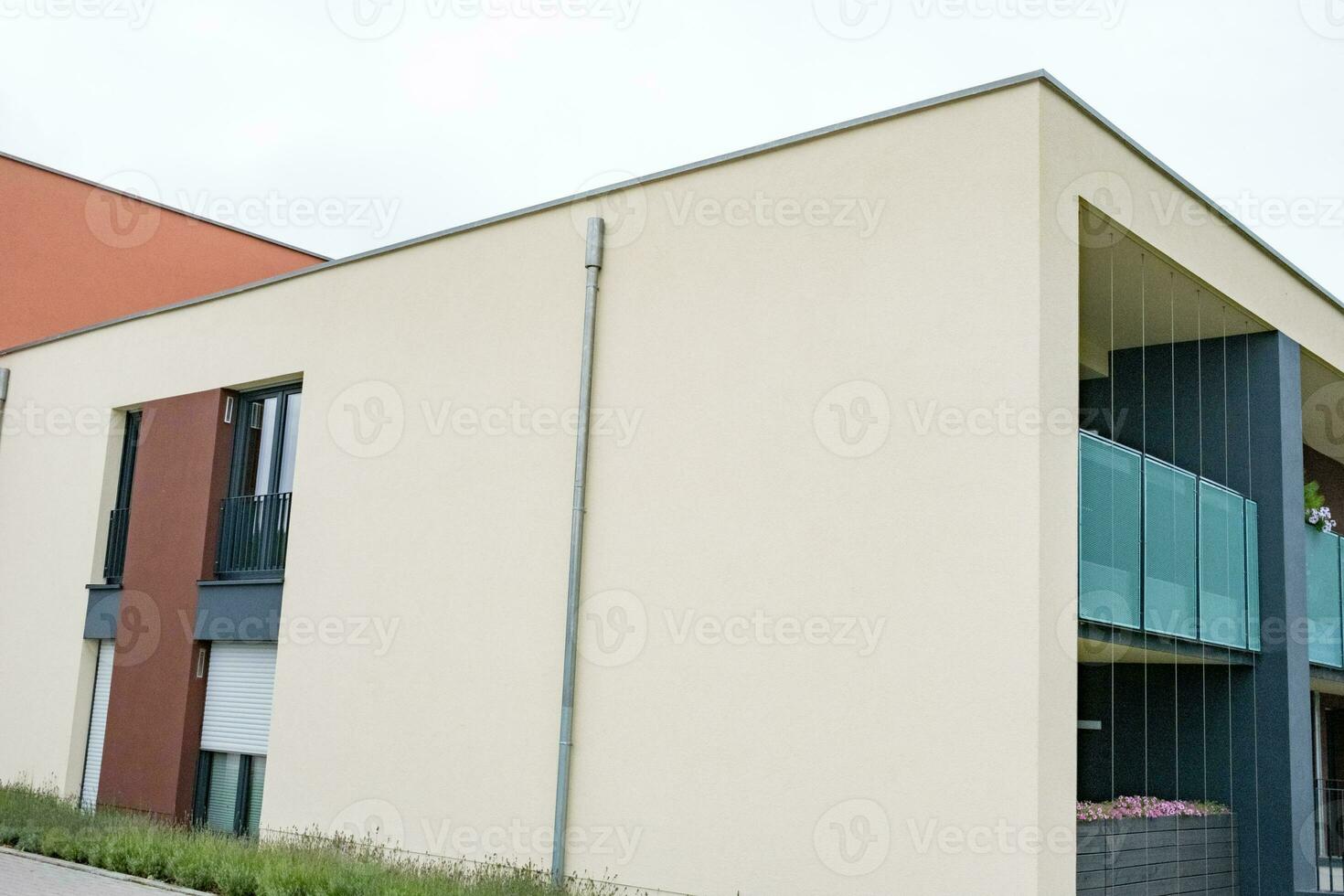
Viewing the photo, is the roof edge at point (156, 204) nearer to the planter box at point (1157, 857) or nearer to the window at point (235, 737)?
the window at point (235, 737)

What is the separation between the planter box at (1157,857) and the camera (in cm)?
902

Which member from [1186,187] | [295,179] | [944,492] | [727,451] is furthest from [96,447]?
[1186,187]

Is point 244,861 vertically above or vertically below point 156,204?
below

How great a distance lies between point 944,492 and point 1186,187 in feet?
12.8

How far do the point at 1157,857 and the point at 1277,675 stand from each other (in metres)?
2.54

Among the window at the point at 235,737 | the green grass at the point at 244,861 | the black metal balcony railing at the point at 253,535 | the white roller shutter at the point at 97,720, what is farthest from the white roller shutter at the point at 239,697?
the white roller shutter at the point at 97,720

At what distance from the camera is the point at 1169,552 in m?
10.3

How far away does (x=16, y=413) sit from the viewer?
1744 centimetres

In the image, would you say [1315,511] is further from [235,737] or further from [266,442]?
[235,737]

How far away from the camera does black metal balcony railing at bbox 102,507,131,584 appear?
1555 centimetres

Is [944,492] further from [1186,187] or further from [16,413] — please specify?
[16,413]

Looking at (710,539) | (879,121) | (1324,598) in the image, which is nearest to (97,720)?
(710,539)

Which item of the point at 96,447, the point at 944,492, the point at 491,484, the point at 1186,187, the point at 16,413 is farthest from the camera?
the point at 16,413

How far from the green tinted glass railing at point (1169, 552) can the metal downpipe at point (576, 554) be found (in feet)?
14.7
